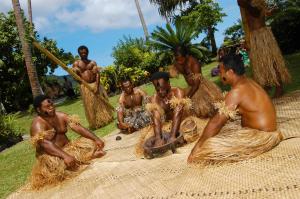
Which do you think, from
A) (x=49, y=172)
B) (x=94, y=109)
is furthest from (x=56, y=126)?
(x=94, y=109)

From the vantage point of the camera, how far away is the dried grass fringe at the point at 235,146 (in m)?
3.49

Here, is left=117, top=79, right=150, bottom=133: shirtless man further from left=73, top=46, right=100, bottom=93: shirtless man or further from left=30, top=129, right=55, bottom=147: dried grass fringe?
left=30, top=129, right=55, bottom=147: dried grass fringe

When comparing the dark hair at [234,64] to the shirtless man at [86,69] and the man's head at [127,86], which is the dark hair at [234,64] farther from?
the shirtless man at [86,69]

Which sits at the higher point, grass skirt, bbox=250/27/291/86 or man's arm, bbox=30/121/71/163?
grass skirt, bbox=250/27/291/86

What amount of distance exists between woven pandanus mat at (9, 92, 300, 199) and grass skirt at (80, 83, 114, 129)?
3.13 meters

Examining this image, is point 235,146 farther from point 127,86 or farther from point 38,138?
point 127,86

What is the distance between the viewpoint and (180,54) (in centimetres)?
564

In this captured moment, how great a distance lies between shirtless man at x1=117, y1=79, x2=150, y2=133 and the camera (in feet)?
20.8

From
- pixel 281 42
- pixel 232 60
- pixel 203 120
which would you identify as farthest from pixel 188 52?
pixel 281 42

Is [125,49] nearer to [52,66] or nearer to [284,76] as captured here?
[52,66]

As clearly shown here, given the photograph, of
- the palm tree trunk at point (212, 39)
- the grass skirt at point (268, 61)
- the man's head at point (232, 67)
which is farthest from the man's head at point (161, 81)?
the palm tree trunk at point (212, 39)

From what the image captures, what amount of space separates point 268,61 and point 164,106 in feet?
6.01

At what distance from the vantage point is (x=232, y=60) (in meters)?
3.65

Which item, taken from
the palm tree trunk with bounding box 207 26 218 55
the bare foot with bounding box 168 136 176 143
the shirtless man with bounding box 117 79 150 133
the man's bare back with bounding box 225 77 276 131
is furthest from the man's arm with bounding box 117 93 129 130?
the palm tree trunk with bounding box 207 26 218 55
